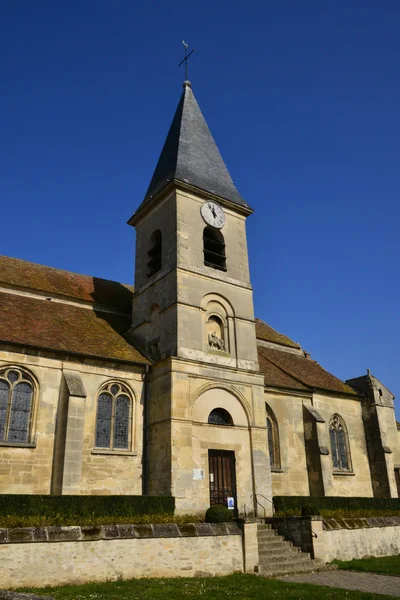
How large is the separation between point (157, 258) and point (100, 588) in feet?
47.3

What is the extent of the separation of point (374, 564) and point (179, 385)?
8.48 m

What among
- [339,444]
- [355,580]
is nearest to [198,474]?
[355,580]

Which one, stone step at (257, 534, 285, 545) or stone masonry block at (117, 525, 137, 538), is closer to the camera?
stone masonry block at (117, 525, 137, 538)

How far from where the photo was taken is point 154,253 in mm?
23172

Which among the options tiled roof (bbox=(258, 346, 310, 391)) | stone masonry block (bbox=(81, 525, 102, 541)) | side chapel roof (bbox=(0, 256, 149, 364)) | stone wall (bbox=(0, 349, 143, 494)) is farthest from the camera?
tiled roof (bbox=(258, 346, 310, 391))

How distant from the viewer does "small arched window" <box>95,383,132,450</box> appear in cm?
1792

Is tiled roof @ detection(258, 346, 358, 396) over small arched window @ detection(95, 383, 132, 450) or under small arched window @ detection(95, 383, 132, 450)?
over

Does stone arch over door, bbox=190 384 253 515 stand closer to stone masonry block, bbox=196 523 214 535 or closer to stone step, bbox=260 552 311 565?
stone step, bbox=260 552 311 565

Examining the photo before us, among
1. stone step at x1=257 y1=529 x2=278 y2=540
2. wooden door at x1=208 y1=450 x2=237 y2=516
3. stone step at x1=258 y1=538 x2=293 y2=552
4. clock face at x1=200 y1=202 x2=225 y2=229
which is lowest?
stone step at x1=258 y1=538 x2=293 y2=552

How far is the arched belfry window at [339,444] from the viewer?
24344 millimetres

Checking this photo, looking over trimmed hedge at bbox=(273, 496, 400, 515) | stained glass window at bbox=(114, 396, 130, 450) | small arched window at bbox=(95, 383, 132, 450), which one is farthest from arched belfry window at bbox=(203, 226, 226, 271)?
Answer: trimmed hedge at bbox=(273, 496, 400, 515)

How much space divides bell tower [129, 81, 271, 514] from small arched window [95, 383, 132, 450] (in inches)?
32.6

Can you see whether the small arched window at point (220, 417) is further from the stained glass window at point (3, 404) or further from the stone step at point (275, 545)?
the stained glass window at point (3, 404)

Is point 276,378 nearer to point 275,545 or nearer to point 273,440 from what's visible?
point 273,440
